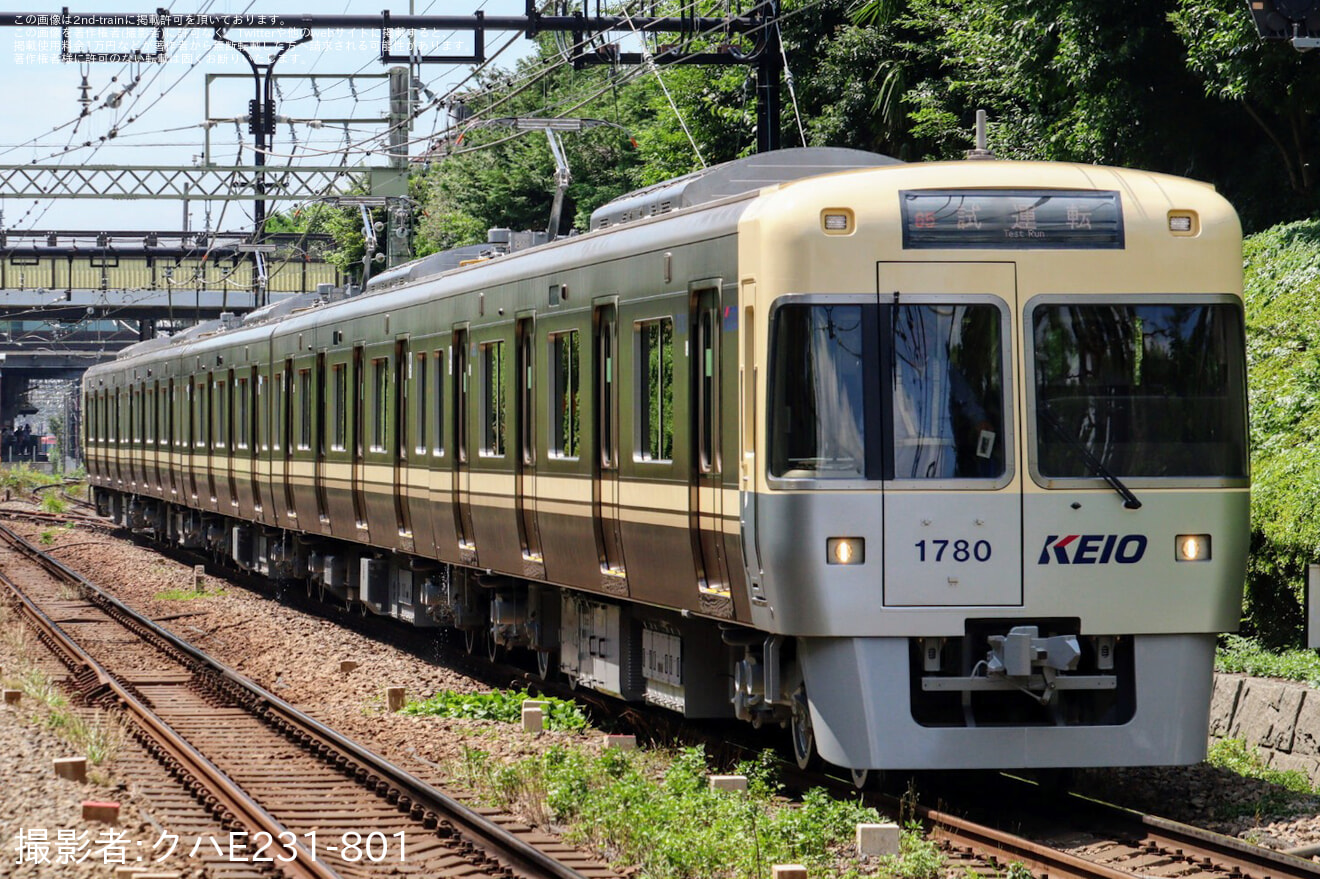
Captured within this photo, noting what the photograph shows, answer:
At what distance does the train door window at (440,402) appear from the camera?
52.8 ft

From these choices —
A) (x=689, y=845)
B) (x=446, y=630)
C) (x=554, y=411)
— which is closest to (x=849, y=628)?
(x=689, y=845)

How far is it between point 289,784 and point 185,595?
1474 centimetres

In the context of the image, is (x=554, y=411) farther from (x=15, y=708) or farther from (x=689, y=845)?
(x=689, y=845)

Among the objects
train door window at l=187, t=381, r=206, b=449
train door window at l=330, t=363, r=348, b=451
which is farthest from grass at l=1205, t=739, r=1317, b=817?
train door window at l=187, t=381, r=206, b=449

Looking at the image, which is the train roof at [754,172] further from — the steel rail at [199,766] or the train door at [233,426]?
the train door at [233,426]

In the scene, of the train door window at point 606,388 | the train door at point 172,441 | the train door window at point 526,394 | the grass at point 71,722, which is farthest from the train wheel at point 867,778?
the train door at point 172,441

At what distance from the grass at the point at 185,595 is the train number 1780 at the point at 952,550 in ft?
56.3

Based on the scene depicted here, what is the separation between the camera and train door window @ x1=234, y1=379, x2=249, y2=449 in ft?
82.2

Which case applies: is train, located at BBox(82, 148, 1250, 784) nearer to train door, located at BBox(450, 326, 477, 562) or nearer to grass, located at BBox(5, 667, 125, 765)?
grass, located at BBox(5, 667, 125, 765)

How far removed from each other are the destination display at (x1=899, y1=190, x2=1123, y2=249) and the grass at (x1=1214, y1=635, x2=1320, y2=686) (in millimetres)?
3184

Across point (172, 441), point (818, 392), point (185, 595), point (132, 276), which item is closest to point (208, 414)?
point (185, 595)

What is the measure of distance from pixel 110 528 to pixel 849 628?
1412 inches

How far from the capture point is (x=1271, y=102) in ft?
61.9

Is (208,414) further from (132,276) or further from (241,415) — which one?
(132,276)
